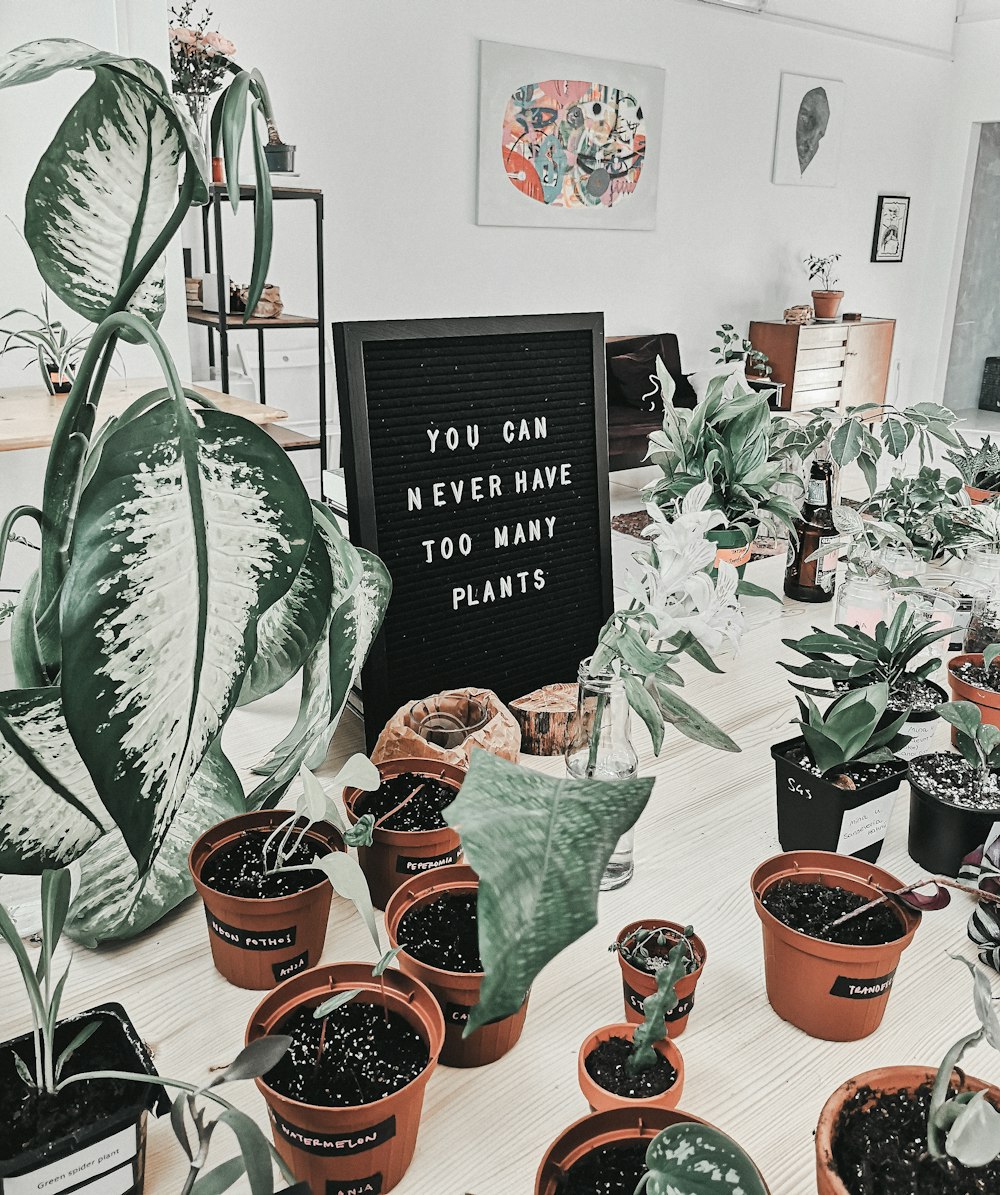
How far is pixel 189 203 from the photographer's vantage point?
1.57 ft

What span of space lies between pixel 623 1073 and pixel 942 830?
0.47 metres

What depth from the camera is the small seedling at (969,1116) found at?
1.63 feet

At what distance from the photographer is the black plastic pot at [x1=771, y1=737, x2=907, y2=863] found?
0.94 metres

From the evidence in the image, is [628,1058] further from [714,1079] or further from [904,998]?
[904,998]

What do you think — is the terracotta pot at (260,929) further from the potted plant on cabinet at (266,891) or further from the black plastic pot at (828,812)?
the black plastic pot at (828,812)

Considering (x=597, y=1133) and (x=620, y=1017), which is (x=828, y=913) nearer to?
(x=620, y=1017)

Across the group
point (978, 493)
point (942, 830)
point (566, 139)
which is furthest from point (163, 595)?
point (566, 139)

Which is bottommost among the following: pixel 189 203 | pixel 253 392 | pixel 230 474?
pixel 253 392

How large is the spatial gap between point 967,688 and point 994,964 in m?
0.47

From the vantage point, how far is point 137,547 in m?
0.37

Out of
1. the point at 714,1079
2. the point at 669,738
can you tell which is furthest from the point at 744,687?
the point at 714,1079

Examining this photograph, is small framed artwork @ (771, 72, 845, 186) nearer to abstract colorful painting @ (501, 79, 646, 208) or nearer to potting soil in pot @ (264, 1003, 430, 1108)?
abstract colorful painting @ (501, 79, 646, 208)

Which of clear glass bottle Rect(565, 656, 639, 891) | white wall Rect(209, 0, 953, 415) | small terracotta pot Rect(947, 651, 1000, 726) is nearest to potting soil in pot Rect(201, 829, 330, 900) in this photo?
clear glass bottle Rect(565, 656, 639, 891)

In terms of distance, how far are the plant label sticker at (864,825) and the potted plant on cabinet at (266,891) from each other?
0.46 m
